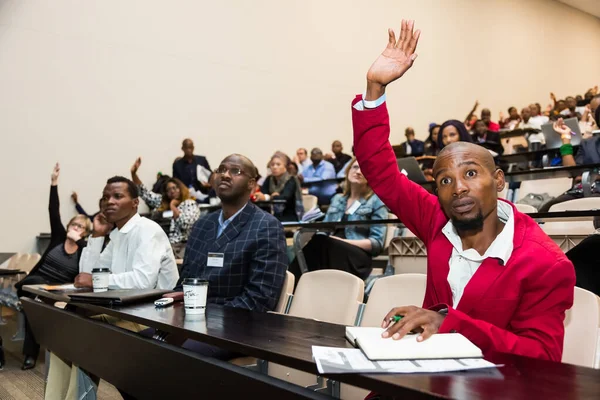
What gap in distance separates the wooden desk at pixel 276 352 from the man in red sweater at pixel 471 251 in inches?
6.6

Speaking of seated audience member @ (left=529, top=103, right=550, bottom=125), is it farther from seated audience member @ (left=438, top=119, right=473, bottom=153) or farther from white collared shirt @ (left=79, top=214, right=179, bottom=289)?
white collared shirt @ (left=79, top=214, right=179, bottom=289)

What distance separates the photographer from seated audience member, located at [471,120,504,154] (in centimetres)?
672

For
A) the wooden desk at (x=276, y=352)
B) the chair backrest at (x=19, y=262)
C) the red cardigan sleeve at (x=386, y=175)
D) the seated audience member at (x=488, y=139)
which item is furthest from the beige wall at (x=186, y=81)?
the red cardigan sleeve at (x=386, y=175)

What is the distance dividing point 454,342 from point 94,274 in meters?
1.81

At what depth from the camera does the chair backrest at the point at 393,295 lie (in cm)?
200

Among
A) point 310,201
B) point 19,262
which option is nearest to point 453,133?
point 310,201

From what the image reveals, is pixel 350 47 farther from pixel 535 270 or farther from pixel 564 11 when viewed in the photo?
pixel 535 270

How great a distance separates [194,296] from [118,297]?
38 centimetres

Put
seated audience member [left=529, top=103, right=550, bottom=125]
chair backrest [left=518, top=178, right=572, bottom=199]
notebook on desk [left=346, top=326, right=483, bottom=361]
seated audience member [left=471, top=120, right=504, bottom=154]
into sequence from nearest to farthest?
notebook on desk [left=346, top=326, right=483, bottom=361]
chair backrest [left=518, top=178, right=572, bottom=199]
seated audience member [left=471, top=120, right=504, bottom=154]
seated audience member [left=529, top=103, right=550, bottom=125]

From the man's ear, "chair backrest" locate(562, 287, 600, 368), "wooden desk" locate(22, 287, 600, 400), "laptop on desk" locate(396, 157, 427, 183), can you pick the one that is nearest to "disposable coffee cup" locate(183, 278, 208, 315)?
"wooden desk" locate(22, 287, 600, 400)

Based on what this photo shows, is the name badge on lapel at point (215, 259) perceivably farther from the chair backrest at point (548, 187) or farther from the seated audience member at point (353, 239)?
the chair backrest at point (548, 187)

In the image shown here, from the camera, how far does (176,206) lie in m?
6.45

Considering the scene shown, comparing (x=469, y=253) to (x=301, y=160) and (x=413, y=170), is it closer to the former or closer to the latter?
(x=413, y=170)

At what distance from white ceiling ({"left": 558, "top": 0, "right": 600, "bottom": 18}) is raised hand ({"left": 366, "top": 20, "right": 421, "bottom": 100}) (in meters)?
15.7
